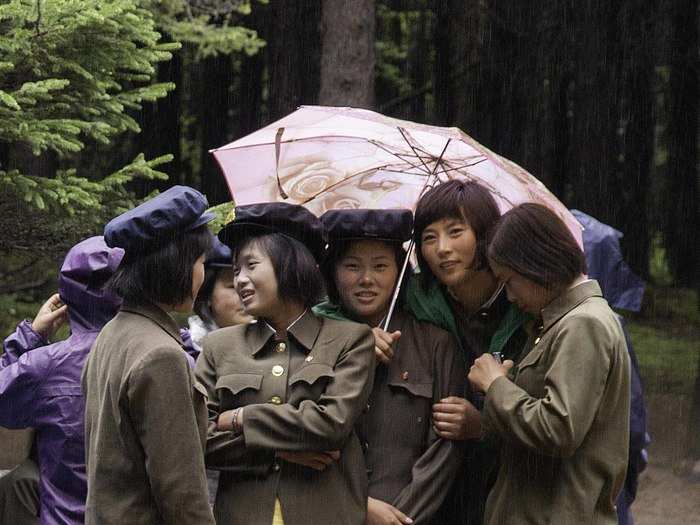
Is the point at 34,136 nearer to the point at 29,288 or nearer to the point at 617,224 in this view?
the point at 29,288

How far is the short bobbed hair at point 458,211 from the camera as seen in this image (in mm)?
4336

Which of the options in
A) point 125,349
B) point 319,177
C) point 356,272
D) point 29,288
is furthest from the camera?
point 29,288

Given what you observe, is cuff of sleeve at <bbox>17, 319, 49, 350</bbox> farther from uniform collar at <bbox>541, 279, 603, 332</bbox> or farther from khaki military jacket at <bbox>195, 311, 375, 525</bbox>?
uniform collar at <bbox>541, 279, 603, 332</bbox>

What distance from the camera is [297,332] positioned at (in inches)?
159

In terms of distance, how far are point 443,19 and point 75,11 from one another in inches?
465

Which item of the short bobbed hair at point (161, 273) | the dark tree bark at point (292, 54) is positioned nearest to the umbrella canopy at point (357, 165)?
the short bobbed hair at point (161, 273)

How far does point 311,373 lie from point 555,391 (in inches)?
31.7

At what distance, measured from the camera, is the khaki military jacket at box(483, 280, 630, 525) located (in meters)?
3.65

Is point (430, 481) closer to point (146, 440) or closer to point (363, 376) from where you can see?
point (363, 376)

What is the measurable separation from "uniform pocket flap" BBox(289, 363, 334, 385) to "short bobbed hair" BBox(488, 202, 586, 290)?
0.66 meters

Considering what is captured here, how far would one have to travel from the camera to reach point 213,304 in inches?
213

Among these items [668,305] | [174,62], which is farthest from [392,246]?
[668,305]

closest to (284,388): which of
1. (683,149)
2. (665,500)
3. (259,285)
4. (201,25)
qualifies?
(259,285)

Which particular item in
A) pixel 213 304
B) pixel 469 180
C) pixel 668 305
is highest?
pixel 469 180
